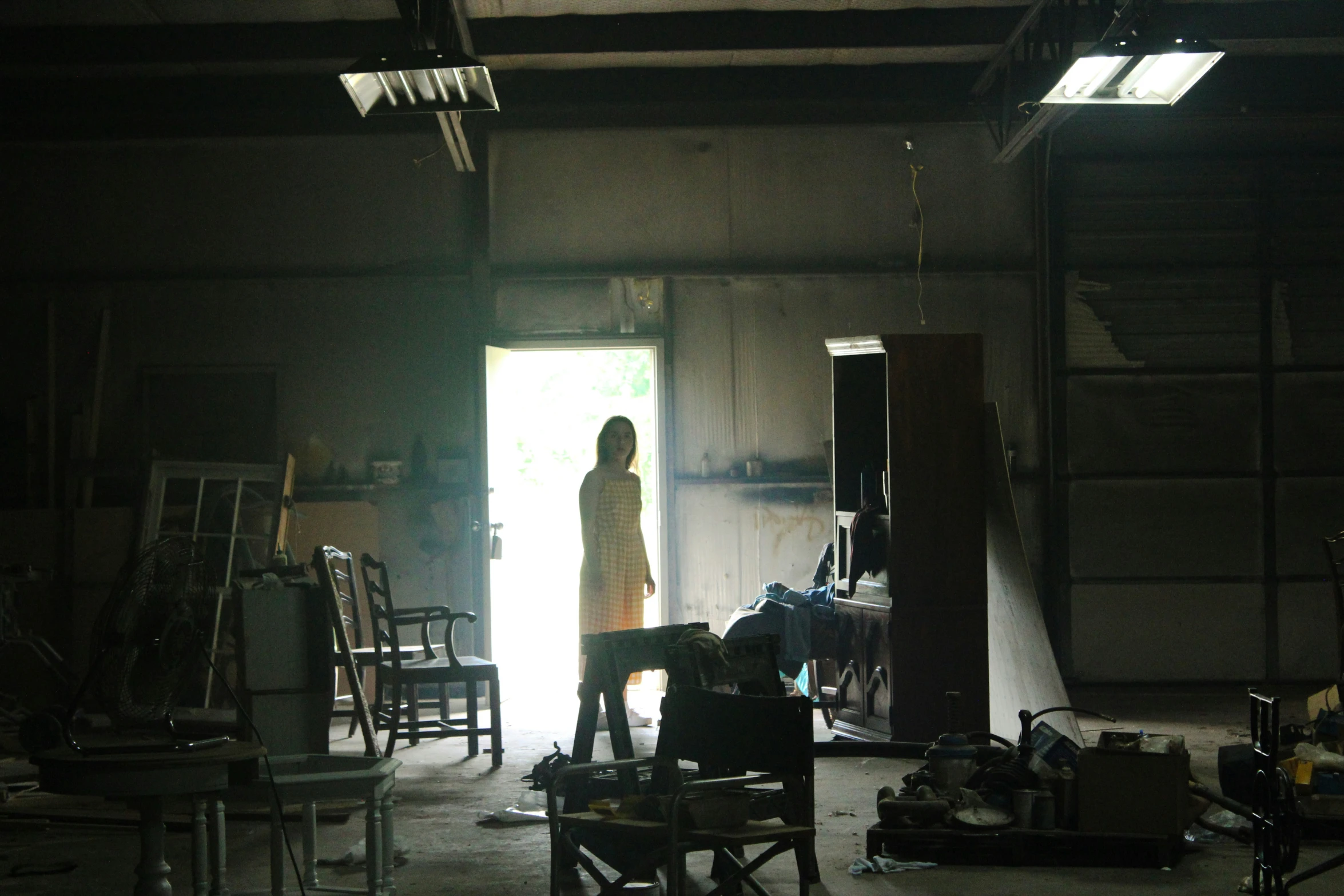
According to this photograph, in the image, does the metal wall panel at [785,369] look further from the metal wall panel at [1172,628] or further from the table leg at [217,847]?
the table leg at [217,847]

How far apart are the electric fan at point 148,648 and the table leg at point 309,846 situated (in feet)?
2.50

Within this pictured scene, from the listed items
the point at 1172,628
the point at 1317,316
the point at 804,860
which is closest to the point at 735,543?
the point at 1172,628

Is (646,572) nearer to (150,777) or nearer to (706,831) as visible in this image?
(706,831)

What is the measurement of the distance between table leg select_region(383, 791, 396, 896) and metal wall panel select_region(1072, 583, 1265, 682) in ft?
17.8

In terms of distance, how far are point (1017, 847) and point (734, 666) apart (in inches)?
52.2

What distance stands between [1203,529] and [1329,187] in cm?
242

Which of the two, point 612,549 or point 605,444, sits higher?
point 605,444

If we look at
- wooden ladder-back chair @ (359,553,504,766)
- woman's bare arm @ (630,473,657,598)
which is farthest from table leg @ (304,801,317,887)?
woman's bare arm @ (630,473,657,598)

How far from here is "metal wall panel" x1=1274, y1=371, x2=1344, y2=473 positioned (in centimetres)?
804

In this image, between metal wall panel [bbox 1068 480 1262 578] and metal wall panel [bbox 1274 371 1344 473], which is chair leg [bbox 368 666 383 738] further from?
metal wall panel [bbox 1274 371 1344 473]

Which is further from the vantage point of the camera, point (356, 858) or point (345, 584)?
point (345, 584)

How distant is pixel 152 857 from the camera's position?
331 centimetres

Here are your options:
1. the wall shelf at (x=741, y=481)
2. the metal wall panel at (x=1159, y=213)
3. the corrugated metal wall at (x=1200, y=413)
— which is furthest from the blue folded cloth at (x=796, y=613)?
the metal wall panel at (x=1159, y=213)

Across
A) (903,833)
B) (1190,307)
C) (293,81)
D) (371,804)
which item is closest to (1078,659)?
(1190,307)
